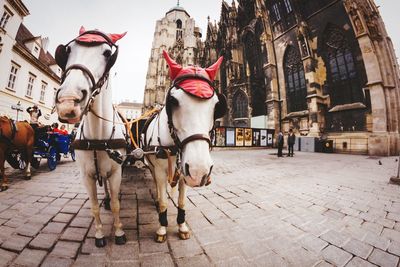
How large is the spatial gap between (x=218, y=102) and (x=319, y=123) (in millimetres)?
15469

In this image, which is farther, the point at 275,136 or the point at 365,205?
the point at 275,136

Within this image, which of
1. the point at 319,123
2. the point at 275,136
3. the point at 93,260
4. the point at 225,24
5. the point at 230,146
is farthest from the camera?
the point at 225,24

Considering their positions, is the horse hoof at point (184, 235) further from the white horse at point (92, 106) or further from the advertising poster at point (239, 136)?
the advertising poster at point (239, 136)

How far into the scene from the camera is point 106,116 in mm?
1725

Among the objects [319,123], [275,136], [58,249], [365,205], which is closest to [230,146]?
[275,136]

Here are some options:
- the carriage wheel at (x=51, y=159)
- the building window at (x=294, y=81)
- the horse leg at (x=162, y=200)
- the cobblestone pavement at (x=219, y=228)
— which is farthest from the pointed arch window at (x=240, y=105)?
the horse leg at (x=162, y=200)

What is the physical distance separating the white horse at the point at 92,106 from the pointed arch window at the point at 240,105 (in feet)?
64.9

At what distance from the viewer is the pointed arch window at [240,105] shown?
2045cm

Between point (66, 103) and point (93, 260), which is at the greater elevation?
point (66, 103)

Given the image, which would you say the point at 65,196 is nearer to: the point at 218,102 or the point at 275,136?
the point at 218,102

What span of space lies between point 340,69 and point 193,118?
57.1 ft

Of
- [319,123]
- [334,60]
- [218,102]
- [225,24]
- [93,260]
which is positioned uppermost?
[225,24]

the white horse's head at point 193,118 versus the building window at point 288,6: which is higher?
the building window at point 288,6

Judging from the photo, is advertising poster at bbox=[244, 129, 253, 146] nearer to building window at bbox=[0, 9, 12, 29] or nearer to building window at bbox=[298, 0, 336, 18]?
building window at bbox=[298, 0, 336, 18]
